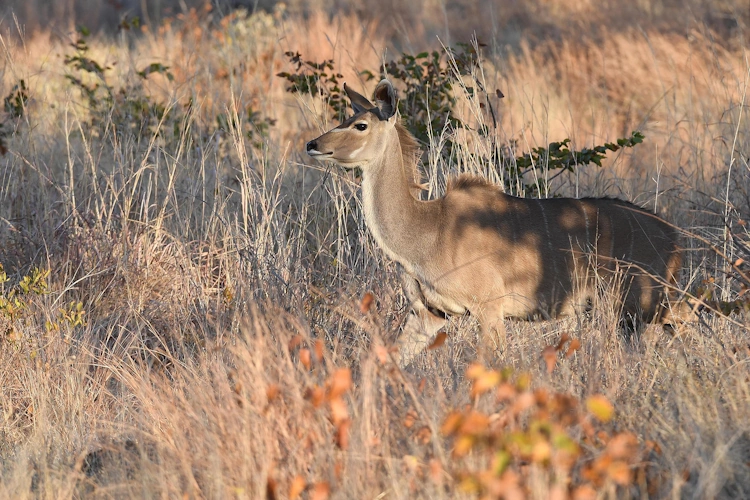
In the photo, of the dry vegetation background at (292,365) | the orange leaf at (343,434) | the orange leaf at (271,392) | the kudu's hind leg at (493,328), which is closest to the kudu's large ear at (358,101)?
the dry vegetation background at (292,365)

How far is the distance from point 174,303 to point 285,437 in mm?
2741

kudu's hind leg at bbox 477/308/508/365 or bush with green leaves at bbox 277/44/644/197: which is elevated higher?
bush with green leaves at bbox 277/44/644/197

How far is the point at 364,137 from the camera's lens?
567cm

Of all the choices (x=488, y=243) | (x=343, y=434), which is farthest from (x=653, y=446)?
(x=488, y=243)

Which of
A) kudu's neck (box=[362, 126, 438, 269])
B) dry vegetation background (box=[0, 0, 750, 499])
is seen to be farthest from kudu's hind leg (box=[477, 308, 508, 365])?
kudu's neck (box=[362, 126, 438, 269])

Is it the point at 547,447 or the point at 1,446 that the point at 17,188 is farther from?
the point at 547,447

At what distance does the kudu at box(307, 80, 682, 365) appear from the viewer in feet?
18.4

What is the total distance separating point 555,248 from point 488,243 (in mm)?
393

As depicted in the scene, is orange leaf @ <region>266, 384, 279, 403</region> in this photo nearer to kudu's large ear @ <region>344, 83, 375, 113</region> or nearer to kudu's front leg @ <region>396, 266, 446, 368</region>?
kudu's front leg @ <region>396, 266, 446, 368</region>

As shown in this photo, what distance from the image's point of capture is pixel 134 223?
7.04m

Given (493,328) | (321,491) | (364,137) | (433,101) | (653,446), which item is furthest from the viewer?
(433,101)

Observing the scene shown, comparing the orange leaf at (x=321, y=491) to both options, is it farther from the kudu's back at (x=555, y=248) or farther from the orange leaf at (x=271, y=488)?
the kudu's back at (x=555, y=248)

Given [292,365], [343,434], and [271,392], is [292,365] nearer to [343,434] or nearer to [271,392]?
[271,392]

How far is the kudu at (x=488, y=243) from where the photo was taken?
559 centimetres
